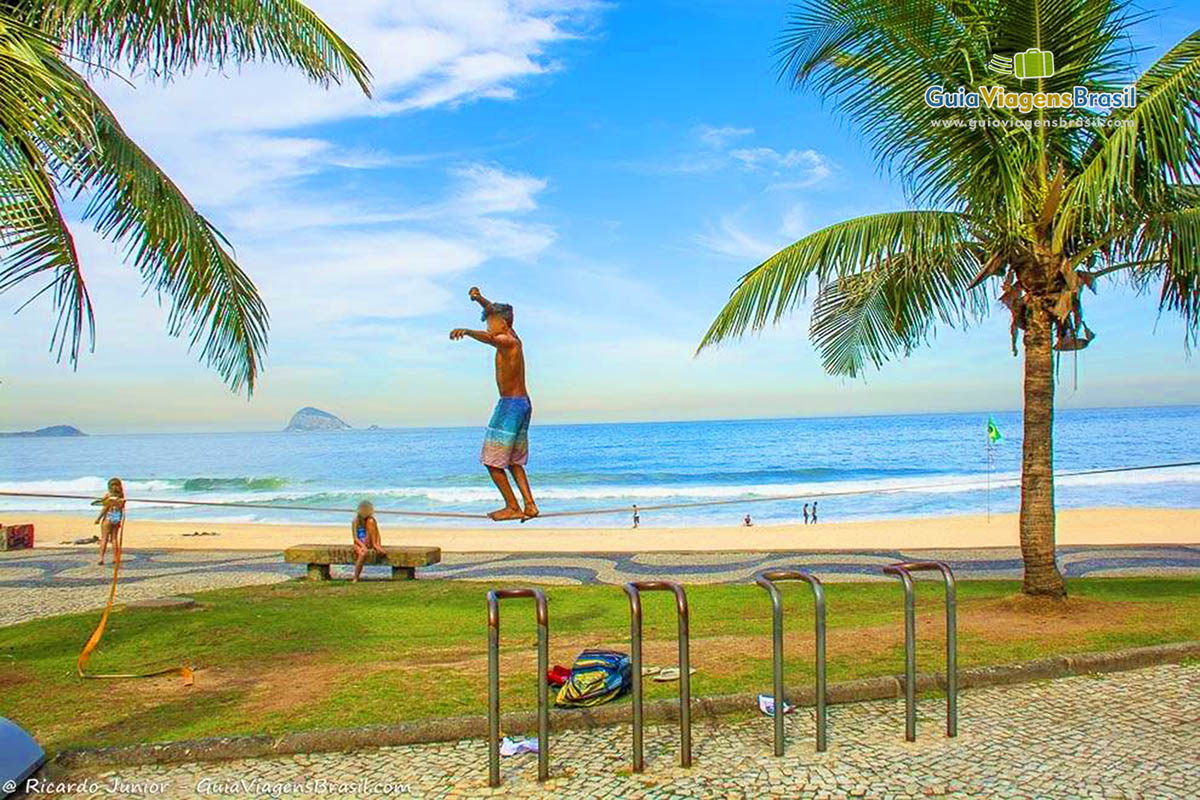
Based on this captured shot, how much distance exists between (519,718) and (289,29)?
5269 mm

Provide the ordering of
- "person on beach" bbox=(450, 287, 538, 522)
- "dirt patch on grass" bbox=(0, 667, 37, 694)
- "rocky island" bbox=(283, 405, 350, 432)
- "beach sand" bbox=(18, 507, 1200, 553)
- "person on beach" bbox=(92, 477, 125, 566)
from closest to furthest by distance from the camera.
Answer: "person on beach" bbox=(450, 287, 538, 522) → "dirt patch on grass" bbox=(0, 667, 37, 694) → "person on beach" bbox=(92, 477, 125, 566) → "beach sand" bbox=(18, 507, 1200, 553) → "rocky island" bbox=(283, 405, 350, 432)

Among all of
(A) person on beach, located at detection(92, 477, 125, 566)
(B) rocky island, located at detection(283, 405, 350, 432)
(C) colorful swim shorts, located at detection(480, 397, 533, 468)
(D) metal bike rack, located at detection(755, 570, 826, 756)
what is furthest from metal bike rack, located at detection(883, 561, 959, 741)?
(B) rocky island, located at detection(283, 405, 350, 432)

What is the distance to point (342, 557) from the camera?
13.7m

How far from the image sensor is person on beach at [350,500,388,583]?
13.7 m

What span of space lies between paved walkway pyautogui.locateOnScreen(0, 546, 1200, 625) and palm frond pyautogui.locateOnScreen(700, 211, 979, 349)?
597 centimetres

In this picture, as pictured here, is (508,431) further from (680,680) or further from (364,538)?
(364,538)

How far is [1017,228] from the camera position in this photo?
8586mm

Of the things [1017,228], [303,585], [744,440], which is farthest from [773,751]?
[744,440]

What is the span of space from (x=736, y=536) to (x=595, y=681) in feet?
63.3

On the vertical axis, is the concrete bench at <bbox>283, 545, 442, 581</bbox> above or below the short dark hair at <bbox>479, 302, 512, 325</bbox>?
below

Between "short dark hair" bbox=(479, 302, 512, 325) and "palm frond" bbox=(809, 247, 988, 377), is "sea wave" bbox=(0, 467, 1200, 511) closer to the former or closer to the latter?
"palm frond" bbox=(809, 247, 988, 377)

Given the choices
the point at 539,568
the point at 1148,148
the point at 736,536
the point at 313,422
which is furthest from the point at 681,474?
the point at 313,422

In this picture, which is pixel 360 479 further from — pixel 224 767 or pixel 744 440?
pixel 224 767

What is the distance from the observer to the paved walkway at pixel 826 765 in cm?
492
